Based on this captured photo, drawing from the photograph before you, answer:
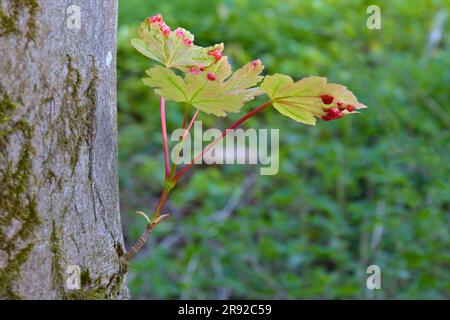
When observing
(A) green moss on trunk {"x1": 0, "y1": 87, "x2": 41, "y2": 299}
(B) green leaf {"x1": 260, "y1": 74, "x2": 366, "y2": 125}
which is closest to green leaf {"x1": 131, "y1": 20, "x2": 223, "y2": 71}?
(B) green leaf {"x1": 260, "y1": 74, "x2": 366, "y2": 125}

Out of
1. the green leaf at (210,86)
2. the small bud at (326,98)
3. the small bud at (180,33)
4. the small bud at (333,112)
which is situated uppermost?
the small bud at (180,33)

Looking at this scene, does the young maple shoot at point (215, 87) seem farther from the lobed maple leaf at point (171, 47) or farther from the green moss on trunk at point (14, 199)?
the green moss on trunk at point (14, 199)

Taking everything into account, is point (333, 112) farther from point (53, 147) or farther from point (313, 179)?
point (313, 179)

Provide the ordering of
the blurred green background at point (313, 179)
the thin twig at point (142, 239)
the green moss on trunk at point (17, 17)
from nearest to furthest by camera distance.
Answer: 1. the green moss on trunk at point (17, 17)
2. the thin twig at point (142, 239)
3. the blurred green background at point (313, 179)

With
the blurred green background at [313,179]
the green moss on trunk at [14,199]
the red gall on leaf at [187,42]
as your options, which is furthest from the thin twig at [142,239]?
the blurred green background at [313,179]

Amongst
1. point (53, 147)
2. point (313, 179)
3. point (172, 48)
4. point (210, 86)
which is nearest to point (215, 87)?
point (210, 86)

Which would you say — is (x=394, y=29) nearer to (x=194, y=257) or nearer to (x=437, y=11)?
(x=437, y=11)

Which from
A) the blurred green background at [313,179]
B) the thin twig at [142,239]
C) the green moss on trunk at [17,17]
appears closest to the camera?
the green moss on trunk at [17,17]

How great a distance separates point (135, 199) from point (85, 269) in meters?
2.60

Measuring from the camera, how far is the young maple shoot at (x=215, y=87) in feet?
2.91

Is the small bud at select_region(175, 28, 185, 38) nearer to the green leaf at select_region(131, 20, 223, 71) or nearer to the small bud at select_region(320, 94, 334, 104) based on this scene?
the green leaf at select_region(131, 20, 223, 71)

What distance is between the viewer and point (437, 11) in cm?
461

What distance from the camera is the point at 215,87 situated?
89 cm
